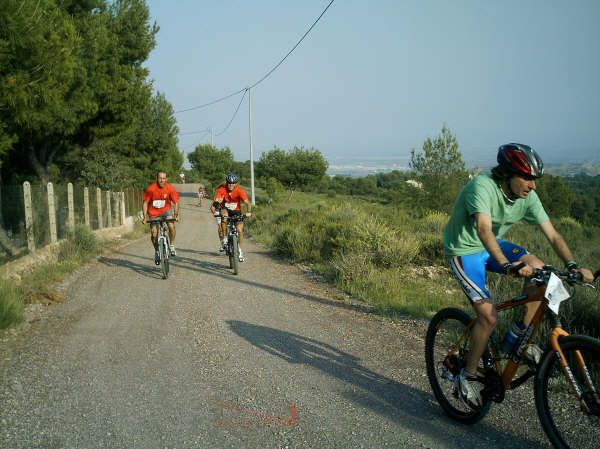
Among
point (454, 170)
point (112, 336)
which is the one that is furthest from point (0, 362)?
point (454, 170)

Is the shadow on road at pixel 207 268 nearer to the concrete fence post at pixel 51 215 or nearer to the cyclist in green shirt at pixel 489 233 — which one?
the concrete fence post at pixel 51 215

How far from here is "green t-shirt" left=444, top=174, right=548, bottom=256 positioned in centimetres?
327

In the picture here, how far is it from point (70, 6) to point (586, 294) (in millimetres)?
18074

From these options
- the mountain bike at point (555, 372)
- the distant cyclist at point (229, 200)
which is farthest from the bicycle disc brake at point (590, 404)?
the distant cyclist at point (229, 200)

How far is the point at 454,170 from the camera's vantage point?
133 feet

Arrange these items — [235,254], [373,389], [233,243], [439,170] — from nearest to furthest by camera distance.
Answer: [373,389] < [235,254] < [233,243] < [439,170]

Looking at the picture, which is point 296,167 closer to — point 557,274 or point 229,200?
Result: point 229,200

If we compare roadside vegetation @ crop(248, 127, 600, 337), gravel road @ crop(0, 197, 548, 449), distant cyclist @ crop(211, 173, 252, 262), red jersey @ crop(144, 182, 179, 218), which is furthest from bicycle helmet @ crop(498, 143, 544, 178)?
red jersey @ crop(144, 182, 179, 218)

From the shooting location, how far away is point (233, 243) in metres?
9.72

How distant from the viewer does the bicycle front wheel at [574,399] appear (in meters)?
2.58

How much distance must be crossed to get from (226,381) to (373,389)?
1.40 m

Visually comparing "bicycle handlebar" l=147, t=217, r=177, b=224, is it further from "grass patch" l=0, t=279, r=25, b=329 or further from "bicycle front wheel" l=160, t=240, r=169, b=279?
"grass patch" l=0, t=279, r=25, b=329

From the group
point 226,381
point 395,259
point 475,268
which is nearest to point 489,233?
point 475,268

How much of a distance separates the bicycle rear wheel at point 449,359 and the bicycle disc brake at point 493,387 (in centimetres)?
7
